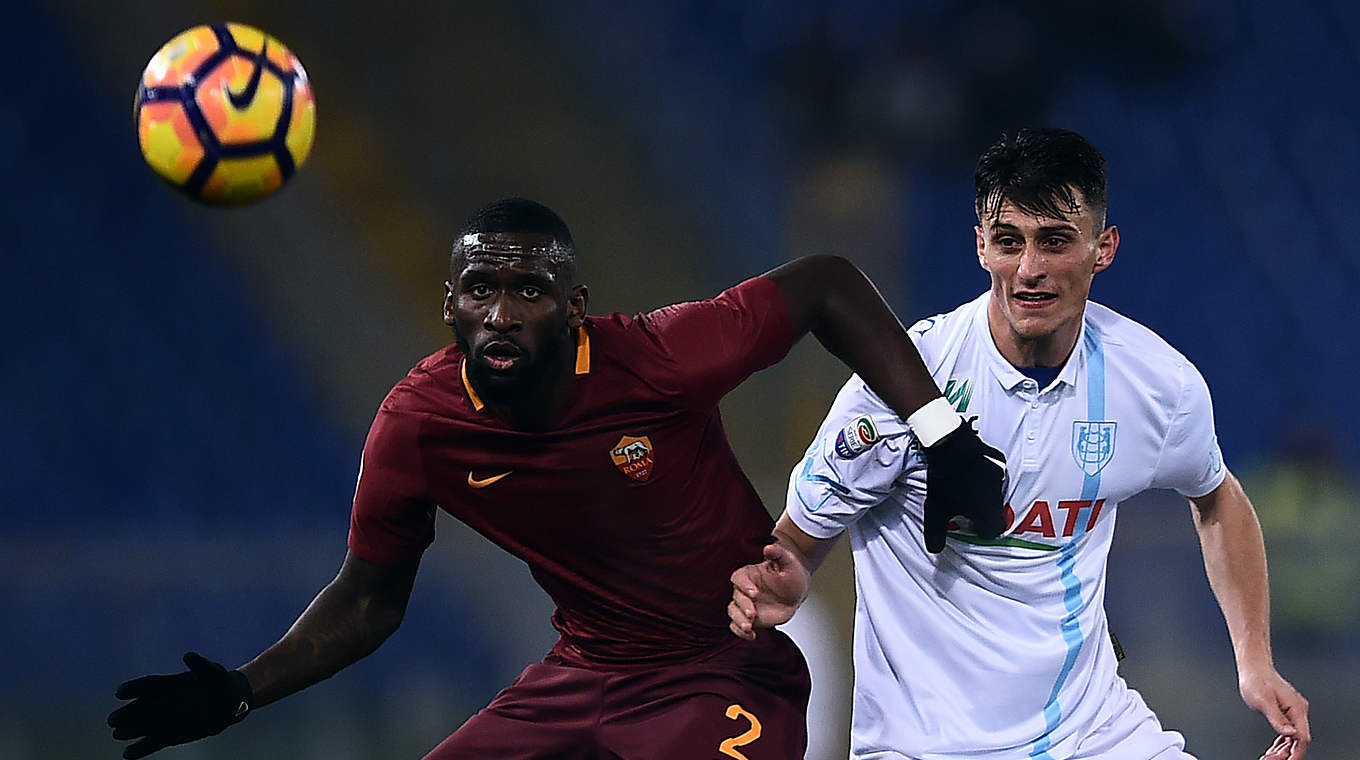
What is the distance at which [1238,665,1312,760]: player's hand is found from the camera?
2697 mm

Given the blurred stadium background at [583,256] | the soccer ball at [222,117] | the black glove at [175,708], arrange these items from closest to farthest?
the black glove at [175,708] → the soccer ball at [222,117] → the blurred stadium background at [583,256]

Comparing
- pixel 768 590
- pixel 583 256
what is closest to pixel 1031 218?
pixel 768 590

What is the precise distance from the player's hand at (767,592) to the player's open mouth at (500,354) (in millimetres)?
504

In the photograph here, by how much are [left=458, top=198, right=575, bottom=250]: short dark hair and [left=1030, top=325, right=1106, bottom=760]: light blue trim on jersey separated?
34.9 inches

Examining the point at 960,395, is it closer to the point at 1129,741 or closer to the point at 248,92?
the point at 1129,741

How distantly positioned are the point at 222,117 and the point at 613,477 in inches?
39.2

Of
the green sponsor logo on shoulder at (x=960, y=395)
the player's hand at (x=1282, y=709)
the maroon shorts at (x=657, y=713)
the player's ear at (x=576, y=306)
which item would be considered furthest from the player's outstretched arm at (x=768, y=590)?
the player's hand at (x=1282, y=709)

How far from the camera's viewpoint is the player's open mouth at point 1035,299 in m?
2.51

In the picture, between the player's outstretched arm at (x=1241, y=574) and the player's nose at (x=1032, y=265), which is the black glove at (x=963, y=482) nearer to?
the player's nose at (x=1032, y=265)

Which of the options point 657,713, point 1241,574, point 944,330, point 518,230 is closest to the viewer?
point 518,230

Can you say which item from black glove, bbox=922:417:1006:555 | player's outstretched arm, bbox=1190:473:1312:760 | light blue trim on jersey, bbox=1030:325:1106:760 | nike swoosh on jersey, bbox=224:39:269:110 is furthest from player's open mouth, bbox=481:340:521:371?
player's outstretched arm, bbox=1190:473:1312:760

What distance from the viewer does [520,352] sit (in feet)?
7.98

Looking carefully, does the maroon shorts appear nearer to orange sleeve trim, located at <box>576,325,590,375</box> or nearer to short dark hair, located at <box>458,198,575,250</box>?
orange sleeve trim, located at <box>576,325,590,375</box>

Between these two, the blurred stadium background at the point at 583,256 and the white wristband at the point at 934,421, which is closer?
the white wristband at the point at 934,421
